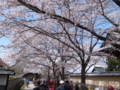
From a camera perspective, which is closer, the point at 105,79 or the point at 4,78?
the point at 4,78

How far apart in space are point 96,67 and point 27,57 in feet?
37.6

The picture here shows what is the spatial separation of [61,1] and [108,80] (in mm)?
6771

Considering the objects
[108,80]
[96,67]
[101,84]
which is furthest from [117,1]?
[96,67]

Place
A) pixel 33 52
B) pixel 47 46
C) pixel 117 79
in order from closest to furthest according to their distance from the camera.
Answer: pixel 117 79 → pixel 33 52 → pixel 47 46

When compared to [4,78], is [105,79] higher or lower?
lower

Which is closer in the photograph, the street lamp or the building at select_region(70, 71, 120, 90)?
the street lamp

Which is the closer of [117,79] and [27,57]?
[117,79]

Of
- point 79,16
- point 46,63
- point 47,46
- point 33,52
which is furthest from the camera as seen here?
point 46,63

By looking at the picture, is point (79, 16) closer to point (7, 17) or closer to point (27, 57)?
point (7, 17)

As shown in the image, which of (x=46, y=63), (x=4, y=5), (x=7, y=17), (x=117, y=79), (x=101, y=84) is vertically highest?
(x=4, y=5)

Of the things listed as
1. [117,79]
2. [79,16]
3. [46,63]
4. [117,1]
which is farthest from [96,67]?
[117,1]

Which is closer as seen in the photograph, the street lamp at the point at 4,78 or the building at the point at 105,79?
the street lamp at the point at 4,78

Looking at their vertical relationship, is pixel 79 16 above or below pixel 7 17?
above

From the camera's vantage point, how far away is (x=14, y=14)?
17.9 ft
